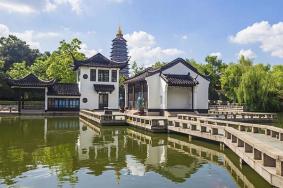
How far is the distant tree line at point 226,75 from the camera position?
37.6 m

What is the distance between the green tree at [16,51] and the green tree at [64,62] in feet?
83.5

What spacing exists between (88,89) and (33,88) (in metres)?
6.55

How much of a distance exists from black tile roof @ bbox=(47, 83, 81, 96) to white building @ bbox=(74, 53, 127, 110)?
2.39 feet

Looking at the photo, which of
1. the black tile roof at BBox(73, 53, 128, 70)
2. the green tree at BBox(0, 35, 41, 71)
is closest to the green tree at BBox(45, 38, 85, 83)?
the black tile roof at BBox(73, 53, 128, 70)

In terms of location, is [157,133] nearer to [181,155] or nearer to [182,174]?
[181,155]

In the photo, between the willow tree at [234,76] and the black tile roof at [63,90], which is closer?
the black tile roof at [63,90]

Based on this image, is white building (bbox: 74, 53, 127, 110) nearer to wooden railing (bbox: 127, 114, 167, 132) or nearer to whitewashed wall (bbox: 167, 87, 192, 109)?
whitewashed wall (bbox: 167, 87, 192, 109)

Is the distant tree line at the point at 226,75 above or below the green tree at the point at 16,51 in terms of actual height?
below

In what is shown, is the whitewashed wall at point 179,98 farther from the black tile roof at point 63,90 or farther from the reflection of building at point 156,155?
the reflection of building at point 156,155

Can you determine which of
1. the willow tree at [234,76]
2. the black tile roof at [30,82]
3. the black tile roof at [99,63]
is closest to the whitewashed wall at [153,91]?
the black tile roof at [99,63]

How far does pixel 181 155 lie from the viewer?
476 inches

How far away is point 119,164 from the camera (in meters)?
10.4

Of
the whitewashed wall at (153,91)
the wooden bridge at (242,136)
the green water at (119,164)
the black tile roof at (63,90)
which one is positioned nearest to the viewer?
the wooden bridge at (242,136)

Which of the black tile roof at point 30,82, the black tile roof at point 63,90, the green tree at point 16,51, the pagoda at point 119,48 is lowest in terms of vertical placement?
the black tile roof at point 63,90
